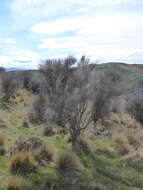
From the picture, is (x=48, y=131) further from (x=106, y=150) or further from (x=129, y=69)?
(x=129, y=69)

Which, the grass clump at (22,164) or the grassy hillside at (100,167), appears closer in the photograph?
the grassy hillside at (100,167)

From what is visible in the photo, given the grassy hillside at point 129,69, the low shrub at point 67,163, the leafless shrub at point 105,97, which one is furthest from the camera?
the grassy hillside at point 129,69

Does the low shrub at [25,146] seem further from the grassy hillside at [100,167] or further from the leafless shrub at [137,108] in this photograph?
the leafless shrub at [137,108]

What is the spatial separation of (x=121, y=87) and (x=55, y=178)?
12360mm

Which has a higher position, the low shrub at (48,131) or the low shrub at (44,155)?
the low shrub at (44,155)

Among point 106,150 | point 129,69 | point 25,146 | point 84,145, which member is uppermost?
point 129,69

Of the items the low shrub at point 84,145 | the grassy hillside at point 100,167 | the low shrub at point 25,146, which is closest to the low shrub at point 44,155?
the grassy hillside at point 100,167

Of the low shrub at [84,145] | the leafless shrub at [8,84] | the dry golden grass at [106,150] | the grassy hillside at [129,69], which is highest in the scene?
the grassy hillside at [129,69]

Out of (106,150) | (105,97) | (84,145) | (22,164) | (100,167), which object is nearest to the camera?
(22,164)

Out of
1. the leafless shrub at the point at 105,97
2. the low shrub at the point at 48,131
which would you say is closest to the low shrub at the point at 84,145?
the low shrub at the point at 48,131

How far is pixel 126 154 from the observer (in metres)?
9.02

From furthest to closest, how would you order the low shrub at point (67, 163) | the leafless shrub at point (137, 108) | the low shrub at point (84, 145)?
the leafless shrub at point (137, 108) < the low shrub at point (84, 145) < the low shrub at point (67, 163)

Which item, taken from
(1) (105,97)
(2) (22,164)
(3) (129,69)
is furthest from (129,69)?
(2) (22,164)

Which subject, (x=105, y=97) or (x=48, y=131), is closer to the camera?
(x=48, y=131)
